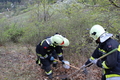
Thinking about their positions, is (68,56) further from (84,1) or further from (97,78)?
(84,1)

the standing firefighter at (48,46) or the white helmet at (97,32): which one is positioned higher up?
the white helmet at (97,32)

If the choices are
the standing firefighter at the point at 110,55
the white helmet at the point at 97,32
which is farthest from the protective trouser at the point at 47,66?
the white helmet at the point at 97,32

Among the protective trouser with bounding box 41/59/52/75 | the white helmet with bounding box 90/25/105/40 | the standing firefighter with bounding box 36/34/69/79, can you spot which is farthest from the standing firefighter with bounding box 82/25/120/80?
the protective trouser with bounding box 41/59/52/75

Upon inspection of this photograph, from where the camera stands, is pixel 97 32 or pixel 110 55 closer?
pixel 110 55

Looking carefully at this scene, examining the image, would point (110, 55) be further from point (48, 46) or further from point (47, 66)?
point (47, 66)

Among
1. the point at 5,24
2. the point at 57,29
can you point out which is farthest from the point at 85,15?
the point at 5,24

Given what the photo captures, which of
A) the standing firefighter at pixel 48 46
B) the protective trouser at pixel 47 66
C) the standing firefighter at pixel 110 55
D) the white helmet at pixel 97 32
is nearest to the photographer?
the standing firefighter at pixel 110 55

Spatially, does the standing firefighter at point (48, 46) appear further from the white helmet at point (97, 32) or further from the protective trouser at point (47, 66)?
the white helmet at point (97, 32)

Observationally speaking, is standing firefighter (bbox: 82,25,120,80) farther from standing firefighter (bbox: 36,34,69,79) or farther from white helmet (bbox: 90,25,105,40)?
standing firefighter (bbox: 36,34,69,79)

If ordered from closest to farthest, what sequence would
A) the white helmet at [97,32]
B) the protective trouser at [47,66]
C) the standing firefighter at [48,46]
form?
the white helmet at [97,32] → the standing firefighter at [48,46] → the protective trouser at [47,66]

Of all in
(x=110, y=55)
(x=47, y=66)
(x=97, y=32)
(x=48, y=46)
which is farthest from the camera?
(x=47, y=66)

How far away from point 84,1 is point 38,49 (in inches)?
136

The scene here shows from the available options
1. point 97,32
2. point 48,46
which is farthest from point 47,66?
point 97,32

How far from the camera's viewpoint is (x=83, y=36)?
5738 mm
